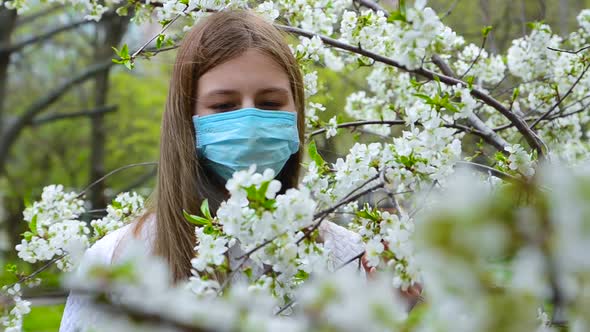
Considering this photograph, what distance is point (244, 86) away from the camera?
2297 mm

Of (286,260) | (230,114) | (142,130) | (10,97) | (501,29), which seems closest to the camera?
(286,260)

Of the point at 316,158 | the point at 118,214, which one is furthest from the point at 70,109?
the point at 316,158

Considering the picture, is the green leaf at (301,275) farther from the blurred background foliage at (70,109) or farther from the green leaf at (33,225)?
the blurred background foliage at (70,109)

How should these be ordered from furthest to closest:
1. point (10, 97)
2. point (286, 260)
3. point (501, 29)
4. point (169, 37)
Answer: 1. point (10, 97)
2. point (501, 29)
3. point (169, 37)
4. point (286, 260)

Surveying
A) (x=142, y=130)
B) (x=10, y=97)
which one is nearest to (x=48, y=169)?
(x=10, y=97)

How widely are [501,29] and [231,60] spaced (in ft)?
9.81

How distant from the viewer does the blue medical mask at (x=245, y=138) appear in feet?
7.42

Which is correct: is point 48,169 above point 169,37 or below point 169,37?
below

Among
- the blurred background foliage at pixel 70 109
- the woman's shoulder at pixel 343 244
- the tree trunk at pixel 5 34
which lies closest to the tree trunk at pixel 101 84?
the blurred background foliage at pixel 70 109

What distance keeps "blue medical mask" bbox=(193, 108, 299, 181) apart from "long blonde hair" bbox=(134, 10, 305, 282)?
0.22ft

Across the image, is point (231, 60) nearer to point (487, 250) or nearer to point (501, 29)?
point (487, 250)

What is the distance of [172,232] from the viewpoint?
7.61 feet

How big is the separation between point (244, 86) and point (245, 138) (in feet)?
0.62

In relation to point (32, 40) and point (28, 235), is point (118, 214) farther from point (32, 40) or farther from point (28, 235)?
point (32, 40)
